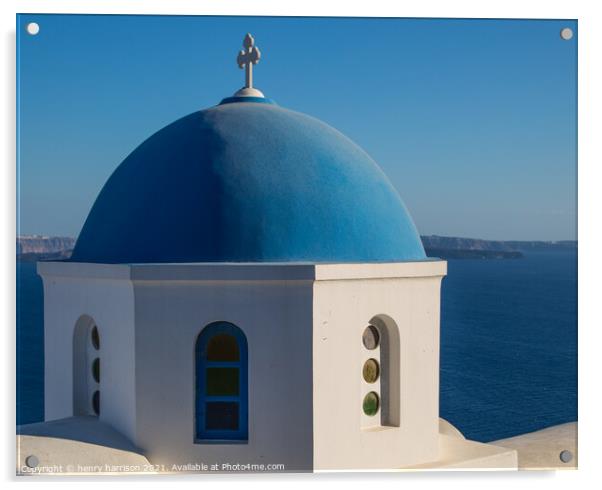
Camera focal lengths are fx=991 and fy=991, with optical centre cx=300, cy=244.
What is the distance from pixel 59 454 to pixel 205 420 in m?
1.33

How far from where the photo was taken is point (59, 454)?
8805 mm

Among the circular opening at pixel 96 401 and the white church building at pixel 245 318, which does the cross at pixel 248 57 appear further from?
the circular opening at pixel 96 401

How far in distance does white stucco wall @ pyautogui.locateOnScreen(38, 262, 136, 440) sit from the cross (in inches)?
106

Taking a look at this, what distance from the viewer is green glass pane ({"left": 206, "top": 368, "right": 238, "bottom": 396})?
29.9 feet

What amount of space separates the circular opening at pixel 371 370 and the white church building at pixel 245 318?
0.02 meters

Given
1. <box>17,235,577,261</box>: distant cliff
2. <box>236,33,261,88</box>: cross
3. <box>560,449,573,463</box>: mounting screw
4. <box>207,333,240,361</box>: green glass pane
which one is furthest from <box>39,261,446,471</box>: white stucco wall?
<box>236,33,261,88</box>: cross

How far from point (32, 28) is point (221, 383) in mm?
3657

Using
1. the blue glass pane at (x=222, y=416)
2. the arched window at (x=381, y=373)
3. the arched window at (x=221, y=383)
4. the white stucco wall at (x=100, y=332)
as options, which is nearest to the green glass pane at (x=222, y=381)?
the arched window at (x=221, y=383)

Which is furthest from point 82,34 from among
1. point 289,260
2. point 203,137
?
point 289,260

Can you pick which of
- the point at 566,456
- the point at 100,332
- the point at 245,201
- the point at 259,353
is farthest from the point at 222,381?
the point at 566,456

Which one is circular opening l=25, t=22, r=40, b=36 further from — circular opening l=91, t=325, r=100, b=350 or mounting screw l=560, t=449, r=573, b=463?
mounting screw l=560, t=449, r=573, b=463

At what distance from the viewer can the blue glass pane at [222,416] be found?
9156mm

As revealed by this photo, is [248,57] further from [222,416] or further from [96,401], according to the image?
[96,401]

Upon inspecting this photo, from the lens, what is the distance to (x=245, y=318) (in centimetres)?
891
